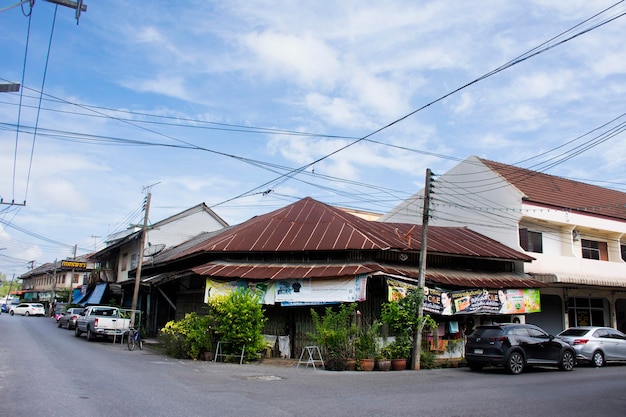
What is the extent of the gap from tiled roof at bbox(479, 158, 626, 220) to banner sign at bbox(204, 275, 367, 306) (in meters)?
12.4

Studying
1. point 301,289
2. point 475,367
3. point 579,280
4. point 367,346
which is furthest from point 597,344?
point 301,289

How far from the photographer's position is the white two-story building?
2570 centimetres

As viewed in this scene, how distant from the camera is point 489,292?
68.1ft

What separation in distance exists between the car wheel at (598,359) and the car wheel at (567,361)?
227 centimetres

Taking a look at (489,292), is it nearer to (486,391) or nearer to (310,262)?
(310,262)

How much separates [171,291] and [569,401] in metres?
21.2

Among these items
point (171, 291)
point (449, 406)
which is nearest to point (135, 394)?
point (449, 406)

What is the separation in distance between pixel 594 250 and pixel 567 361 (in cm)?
1450

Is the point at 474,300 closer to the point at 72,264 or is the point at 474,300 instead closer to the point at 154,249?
the point at 154,249

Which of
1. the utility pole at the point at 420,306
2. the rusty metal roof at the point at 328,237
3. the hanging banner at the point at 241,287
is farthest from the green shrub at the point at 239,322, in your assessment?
the utility pole at the point at 420,306

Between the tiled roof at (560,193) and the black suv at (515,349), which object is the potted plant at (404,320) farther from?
the tiled roof at (560,193)

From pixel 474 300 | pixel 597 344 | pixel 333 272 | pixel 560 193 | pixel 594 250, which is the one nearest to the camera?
pixel 333 272

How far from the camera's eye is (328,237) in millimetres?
20750

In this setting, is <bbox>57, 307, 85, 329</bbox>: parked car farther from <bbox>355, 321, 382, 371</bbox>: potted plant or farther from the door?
the door
